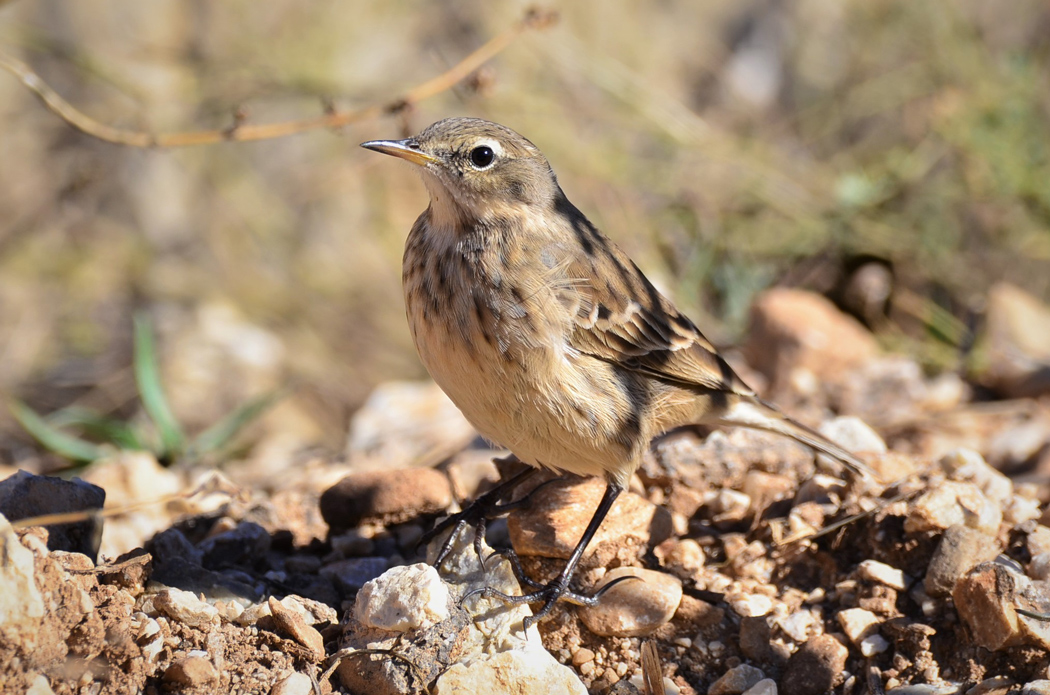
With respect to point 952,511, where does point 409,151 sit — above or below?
above

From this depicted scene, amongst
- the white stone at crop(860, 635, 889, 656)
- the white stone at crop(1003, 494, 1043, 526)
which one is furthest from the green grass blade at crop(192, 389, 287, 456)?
the white stone at crop(1003, 494, 1043, 526)

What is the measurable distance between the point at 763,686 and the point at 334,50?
7.54 meters

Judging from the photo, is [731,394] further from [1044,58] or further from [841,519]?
[1044,58]

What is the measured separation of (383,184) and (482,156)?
5707 millimetres

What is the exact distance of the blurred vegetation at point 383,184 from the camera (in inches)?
278

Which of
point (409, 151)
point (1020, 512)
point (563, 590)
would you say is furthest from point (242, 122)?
point (1020, 512)

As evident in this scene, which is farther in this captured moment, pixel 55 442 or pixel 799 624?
pixel 55 442

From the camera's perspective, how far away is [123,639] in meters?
2.60

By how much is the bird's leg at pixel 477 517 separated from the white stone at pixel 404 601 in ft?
0.97

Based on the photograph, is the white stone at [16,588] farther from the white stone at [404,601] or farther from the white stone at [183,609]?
the white stone at [404,601]

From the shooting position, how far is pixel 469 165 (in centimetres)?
368

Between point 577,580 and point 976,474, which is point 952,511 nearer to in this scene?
point 976,474

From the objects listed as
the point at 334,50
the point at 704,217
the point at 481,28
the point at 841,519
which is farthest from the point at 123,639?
the point at 481,28

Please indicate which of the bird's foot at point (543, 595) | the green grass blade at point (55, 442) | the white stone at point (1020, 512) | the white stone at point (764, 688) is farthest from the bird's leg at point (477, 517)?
the green grass blade at point (55, 442)
